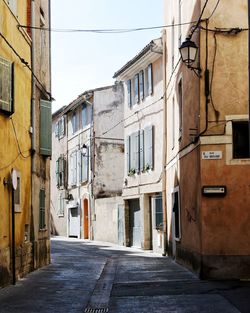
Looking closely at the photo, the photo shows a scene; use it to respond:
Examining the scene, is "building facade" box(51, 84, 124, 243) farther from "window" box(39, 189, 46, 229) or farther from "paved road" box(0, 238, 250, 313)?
"paved road" box(0, 238, 250, 313)

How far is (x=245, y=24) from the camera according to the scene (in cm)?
1362

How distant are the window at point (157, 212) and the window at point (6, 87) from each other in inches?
456

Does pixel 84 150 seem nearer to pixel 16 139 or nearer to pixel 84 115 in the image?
pixel 84 115

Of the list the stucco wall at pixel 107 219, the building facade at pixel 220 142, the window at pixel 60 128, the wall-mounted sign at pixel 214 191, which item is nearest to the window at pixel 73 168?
the window at pixel 60 128

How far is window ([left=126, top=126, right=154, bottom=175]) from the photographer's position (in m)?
24.5

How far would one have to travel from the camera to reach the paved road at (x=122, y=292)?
934 cm

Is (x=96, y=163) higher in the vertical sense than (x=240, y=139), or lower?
higher

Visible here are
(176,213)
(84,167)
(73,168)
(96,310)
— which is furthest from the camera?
(73,168)

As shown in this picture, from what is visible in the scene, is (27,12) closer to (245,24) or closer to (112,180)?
(245,24)

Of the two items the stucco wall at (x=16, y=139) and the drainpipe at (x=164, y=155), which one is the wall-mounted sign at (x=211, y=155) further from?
the drainpipe at (x=164, y=155)

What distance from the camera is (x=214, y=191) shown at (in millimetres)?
13250

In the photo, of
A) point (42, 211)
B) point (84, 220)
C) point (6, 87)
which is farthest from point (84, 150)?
point (6, 87)

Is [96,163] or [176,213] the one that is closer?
[176,213]

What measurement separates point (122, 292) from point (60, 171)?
3112 centimetres
